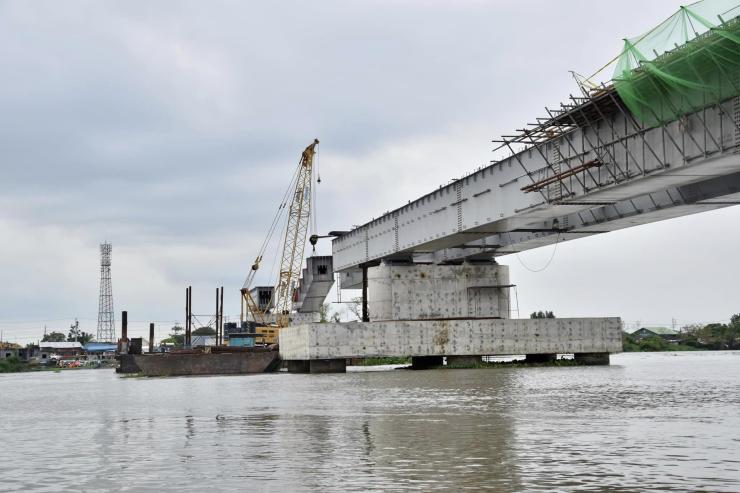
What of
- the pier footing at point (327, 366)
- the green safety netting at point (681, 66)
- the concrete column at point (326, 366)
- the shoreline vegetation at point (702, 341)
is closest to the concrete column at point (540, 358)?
the pier footing at point (327, 366)

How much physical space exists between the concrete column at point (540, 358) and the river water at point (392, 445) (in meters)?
43.2

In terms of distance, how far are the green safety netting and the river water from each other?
11490 mm

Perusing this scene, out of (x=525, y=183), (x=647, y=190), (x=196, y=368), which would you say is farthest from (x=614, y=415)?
(x=196, y=368)

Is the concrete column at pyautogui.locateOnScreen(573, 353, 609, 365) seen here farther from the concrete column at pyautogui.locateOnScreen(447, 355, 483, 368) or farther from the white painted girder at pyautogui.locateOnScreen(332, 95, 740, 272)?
the white painted girder at pyautogui.locateOnScreen(332, 95, 740, 272)

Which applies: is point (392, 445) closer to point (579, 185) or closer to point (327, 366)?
point (579, 185)

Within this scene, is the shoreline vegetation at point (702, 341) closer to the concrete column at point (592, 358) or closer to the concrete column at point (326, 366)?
the concrete column at point (592, 358)

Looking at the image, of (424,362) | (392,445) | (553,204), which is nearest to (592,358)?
(424,362)

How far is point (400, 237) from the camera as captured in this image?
69.4 meters

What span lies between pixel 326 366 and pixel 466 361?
11121 millimetres

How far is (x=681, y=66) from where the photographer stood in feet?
116

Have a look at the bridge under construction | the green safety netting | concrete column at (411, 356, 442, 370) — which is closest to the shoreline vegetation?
the bridge under construction

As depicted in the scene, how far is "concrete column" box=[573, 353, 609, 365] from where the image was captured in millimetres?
75688

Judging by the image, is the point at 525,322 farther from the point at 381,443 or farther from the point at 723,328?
the point at 723,328

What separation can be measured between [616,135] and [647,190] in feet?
9.58
